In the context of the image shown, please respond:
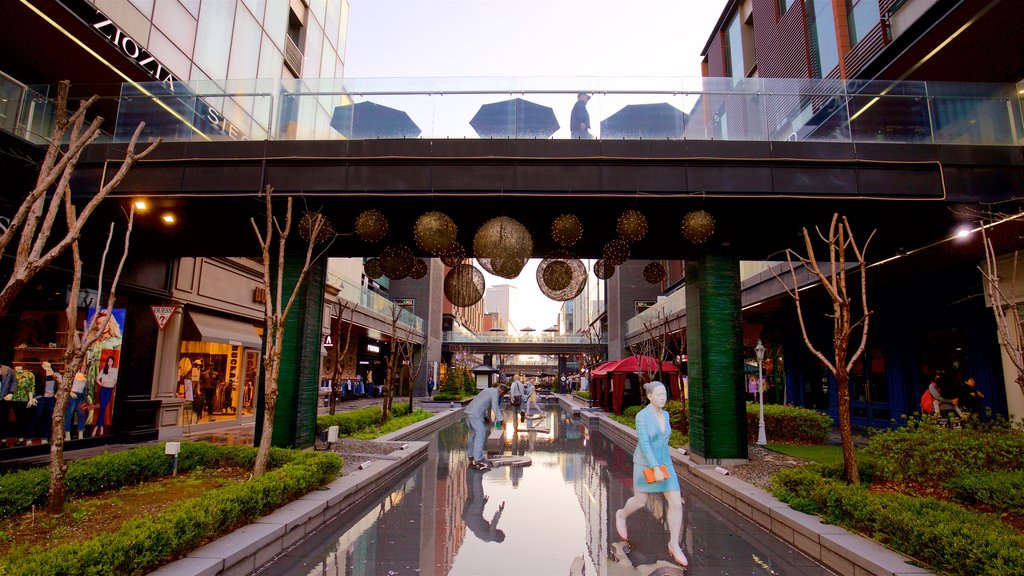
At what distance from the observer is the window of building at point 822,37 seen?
19375 mm

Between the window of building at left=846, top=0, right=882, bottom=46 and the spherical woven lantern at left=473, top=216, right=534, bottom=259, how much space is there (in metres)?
15.1

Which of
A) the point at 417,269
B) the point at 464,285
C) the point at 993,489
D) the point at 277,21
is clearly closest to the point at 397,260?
the point at 417,269

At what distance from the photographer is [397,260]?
10.3 m

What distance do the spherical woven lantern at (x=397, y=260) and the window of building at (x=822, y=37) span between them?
18219mm

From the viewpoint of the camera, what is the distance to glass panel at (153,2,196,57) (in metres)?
13.8

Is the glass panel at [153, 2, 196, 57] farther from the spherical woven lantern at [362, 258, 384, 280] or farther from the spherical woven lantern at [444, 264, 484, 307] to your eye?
the spherical woven lantern at [444, 264, 484, 307]

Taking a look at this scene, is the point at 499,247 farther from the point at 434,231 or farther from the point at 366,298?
the point at 366,298

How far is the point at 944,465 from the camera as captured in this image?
22.7 feet

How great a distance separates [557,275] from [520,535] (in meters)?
4.82

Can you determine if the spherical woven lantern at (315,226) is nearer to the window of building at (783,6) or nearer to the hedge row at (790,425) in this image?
the hedge row at (790,425)

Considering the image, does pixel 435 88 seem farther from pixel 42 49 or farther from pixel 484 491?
pixel 42 49

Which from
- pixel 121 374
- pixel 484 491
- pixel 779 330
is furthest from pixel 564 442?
pixel 779 330

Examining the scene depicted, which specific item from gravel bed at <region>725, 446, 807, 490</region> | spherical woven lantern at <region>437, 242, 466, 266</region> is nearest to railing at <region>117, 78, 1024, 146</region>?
spherical woven lantern at <region>437, 242, 466, 266</region>

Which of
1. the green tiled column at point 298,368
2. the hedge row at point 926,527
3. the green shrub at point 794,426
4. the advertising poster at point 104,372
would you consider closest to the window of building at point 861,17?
the green shrub at point 794,426
